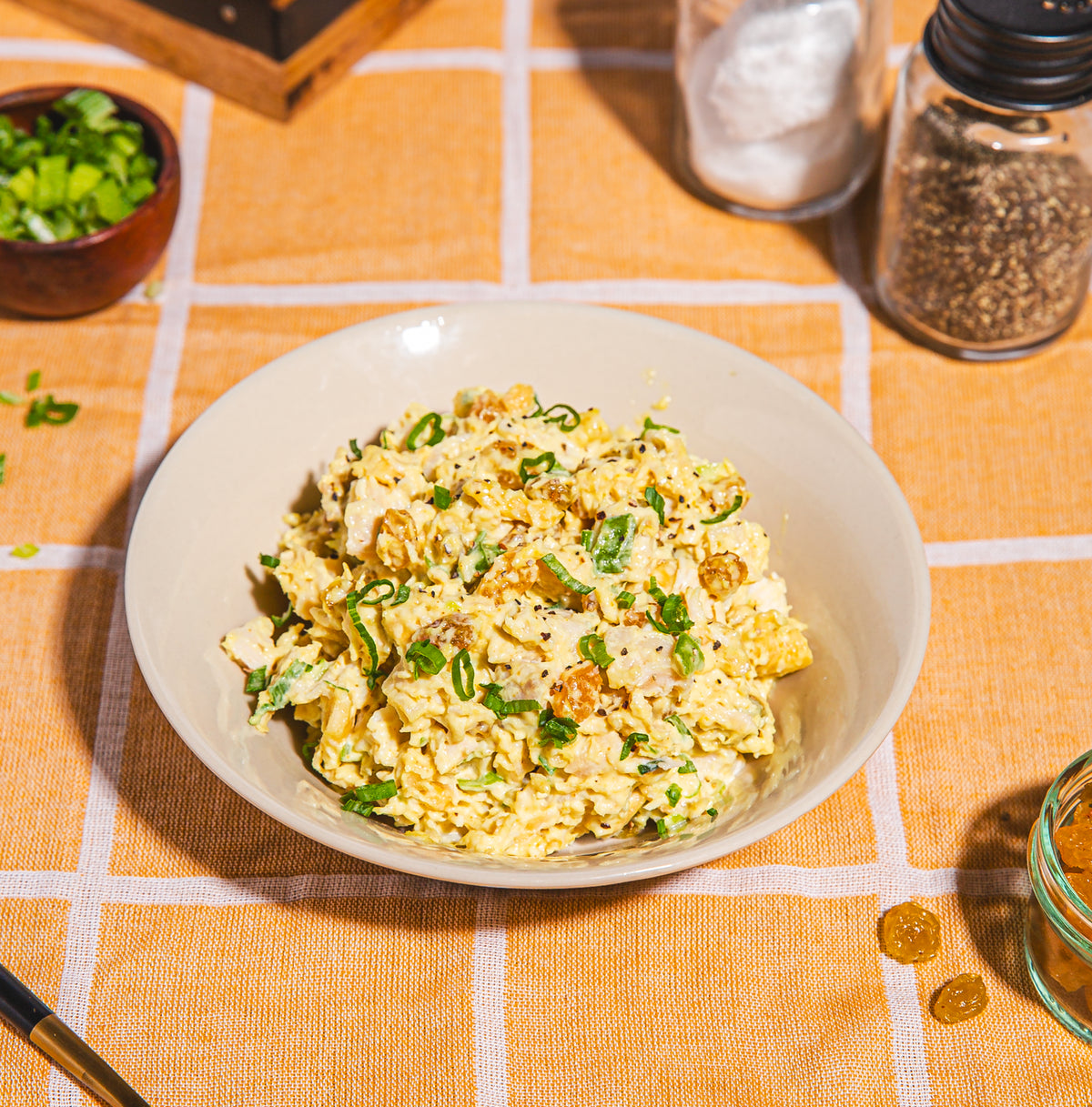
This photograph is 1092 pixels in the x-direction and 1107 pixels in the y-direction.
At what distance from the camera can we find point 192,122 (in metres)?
3.27

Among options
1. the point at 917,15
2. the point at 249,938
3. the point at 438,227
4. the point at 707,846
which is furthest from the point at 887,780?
the point at 917,15

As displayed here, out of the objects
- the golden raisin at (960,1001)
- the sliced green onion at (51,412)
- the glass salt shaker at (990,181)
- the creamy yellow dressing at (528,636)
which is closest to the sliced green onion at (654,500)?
the creamy yellow dressing at (528,636)

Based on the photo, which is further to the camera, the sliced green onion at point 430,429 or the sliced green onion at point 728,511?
the sliced green onion at point 430,429

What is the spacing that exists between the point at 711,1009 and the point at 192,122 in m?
2.70

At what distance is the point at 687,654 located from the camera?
171 centimetres

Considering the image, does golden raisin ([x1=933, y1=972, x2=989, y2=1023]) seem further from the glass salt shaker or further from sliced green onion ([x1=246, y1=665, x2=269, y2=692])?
the glass salt shaker

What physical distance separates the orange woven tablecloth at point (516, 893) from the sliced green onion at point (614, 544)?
57 cm

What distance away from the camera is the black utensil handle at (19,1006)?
5.77ft

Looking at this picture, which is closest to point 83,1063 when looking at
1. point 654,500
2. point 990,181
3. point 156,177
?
point 654,500

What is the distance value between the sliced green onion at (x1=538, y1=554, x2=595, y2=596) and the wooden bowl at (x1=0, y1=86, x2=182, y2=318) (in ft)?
4.86

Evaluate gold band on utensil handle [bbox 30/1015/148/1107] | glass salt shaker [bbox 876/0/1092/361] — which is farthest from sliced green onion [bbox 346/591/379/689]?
glass salt shaker [bbox 876/0/1092/361]

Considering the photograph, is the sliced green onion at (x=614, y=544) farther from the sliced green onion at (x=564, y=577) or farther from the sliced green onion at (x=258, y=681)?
the sliced green onion at (x=258, y=681)

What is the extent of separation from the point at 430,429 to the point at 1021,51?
1.32 metres

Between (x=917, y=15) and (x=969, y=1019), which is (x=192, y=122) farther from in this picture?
(x=969, y=1019)
